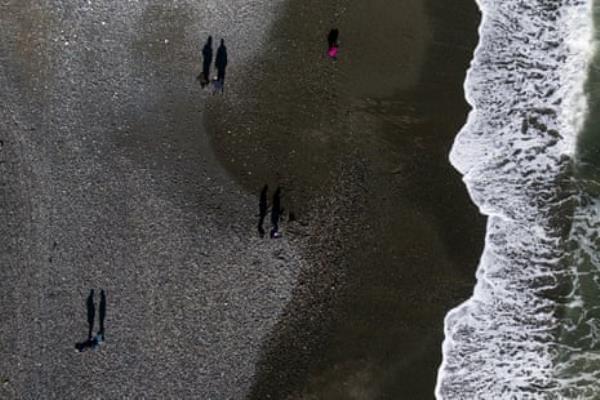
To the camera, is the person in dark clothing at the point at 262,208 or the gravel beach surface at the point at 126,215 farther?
the person in dark clothing at the point at 262,208

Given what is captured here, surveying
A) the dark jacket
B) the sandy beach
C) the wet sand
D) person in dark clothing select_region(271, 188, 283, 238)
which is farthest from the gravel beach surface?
the wet sand

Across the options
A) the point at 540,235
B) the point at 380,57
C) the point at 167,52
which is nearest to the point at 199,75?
the point at 167,52

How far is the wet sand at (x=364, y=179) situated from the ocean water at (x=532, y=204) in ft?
1.03

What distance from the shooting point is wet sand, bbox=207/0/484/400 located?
8375mm

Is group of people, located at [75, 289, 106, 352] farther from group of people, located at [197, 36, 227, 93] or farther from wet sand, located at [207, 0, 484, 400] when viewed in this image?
group of people, located at [197, 36, 227, 93]

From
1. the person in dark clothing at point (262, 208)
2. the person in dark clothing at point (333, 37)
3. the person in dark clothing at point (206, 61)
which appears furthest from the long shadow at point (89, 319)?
the person in dark clothing at point (333, 37)

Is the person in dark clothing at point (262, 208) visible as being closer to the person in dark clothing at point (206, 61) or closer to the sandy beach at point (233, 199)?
the sandy beach at point (233, 199)

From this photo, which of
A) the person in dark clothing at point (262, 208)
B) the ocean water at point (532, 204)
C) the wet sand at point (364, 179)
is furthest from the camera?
the person in dark clothing at point (262, 208)

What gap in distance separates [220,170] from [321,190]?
66.8 inches

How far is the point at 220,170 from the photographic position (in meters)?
8.55

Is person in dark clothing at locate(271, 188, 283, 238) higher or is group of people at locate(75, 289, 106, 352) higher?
person in dark clothing at locate(271, 188, 283, 238)

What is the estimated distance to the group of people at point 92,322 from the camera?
328 inches

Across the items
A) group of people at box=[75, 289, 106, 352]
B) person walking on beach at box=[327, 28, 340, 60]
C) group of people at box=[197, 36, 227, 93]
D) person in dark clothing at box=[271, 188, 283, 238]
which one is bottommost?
group of people at box=[75, 289, 106, 352]

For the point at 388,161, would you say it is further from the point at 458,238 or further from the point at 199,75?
the point at 199,75
